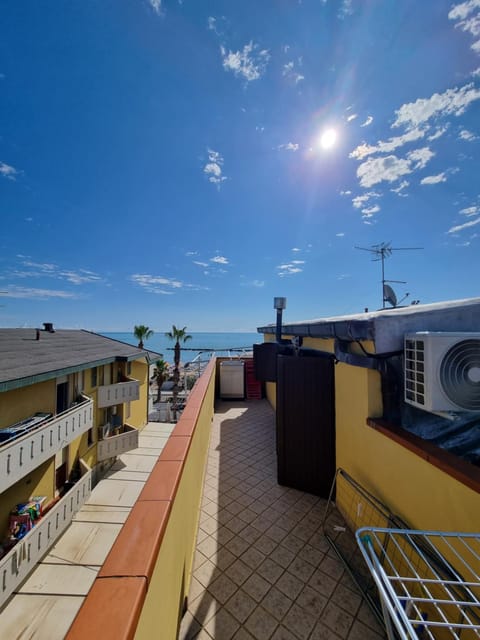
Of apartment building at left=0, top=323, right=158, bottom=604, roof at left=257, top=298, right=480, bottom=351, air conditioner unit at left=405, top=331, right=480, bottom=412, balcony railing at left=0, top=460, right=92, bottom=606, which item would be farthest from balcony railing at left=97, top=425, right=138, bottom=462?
air conditioner unit at left=405, top=331, right=480, bottom=412

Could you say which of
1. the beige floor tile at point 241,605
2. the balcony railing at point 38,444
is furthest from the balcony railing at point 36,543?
the beige floor tile at point 241,605

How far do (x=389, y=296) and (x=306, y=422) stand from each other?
137 inches

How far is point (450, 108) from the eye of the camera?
5.11 meters

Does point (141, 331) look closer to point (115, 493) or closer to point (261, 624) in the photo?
point (115, 493)

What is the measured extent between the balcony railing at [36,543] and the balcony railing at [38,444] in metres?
1.11

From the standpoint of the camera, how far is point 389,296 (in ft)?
17.5

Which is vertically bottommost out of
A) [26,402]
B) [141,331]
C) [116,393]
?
[116,393]

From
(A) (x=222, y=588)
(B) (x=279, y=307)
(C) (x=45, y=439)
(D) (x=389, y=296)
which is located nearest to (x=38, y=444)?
(C) (x=45, y=439)

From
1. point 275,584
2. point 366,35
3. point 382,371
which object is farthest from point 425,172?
point 275,584

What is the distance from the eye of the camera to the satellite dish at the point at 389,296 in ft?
17.5

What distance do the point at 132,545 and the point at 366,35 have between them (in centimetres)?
783

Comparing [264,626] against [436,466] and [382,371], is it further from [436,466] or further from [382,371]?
[382,371]

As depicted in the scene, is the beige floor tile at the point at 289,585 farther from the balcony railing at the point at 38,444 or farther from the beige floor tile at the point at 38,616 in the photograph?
the balcony railing at the point at 38,444

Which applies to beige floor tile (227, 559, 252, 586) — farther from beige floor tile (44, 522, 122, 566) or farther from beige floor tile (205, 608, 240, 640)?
beige floor tile (44, 522, 122, 566)
